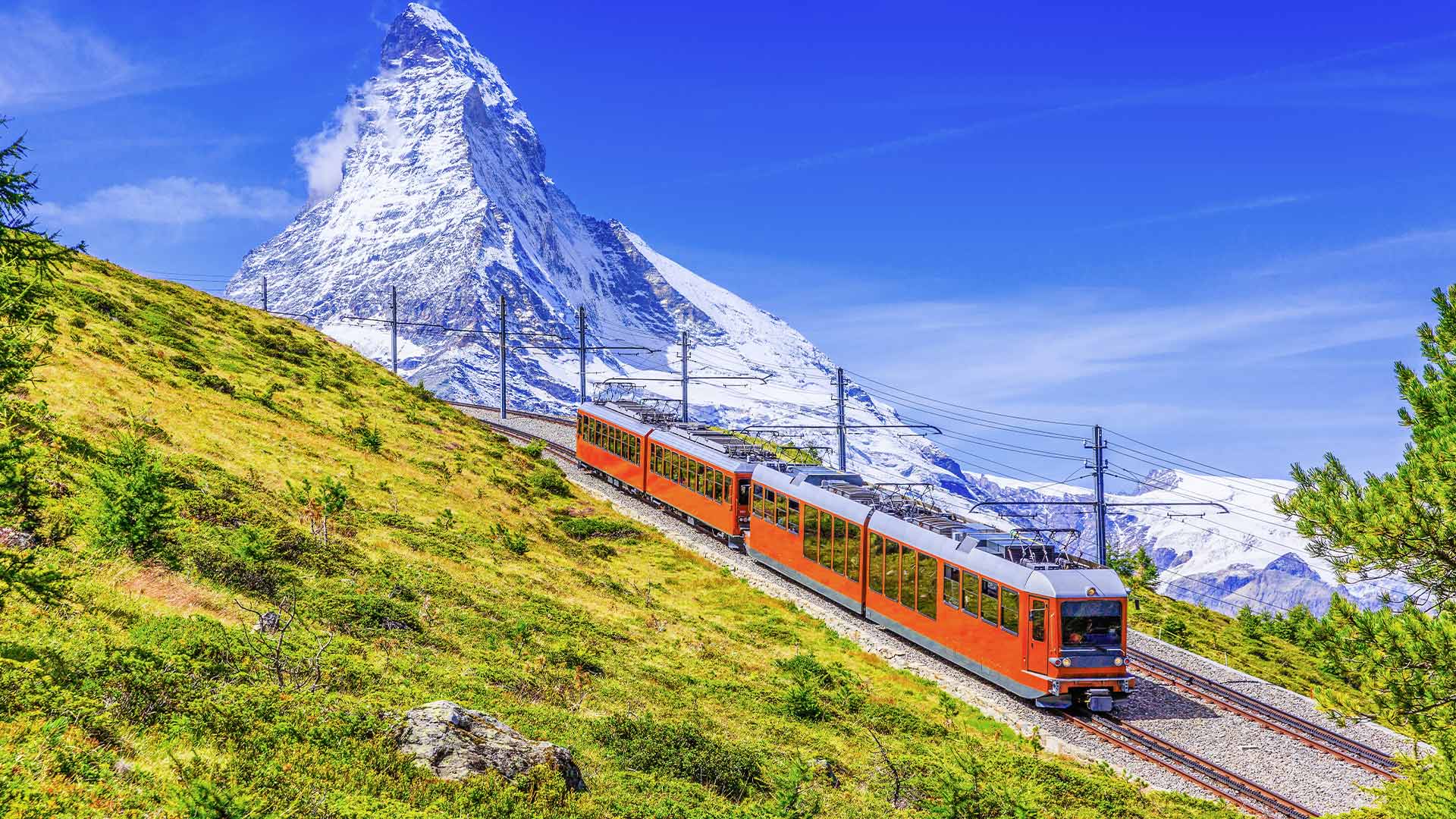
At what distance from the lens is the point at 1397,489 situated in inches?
458

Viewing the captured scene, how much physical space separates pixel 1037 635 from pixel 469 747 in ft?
43.5

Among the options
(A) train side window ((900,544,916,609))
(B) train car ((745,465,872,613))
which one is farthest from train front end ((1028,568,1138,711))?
(B) train car ((745,465,872,613))

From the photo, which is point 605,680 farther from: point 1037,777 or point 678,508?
point 678,508

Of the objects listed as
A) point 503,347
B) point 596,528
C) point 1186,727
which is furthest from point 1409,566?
point 503,347

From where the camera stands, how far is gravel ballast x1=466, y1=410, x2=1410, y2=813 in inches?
687

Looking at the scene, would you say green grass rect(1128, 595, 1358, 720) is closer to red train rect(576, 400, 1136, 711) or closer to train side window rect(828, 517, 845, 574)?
red train rect(576, 400, 1136, 711)

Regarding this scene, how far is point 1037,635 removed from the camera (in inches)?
784

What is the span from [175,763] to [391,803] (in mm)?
2115

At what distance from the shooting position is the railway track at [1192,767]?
16.1 meters

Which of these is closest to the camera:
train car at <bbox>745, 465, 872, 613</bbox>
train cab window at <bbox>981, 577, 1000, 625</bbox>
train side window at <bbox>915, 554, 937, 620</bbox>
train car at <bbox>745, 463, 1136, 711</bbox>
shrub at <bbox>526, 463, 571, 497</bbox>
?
train car at <bbox>745, 463, 1136, 711</bbox>

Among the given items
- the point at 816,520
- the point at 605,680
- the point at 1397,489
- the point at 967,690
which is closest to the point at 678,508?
the point at 816,520

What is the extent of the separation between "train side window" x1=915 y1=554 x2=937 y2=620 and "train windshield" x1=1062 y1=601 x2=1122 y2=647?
12.4ft

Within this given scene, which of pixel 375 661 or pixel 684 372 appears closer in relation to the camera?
pixel 375 661

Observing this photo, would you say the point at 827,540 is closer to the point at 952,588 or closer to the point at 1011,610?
the point at 952,588
